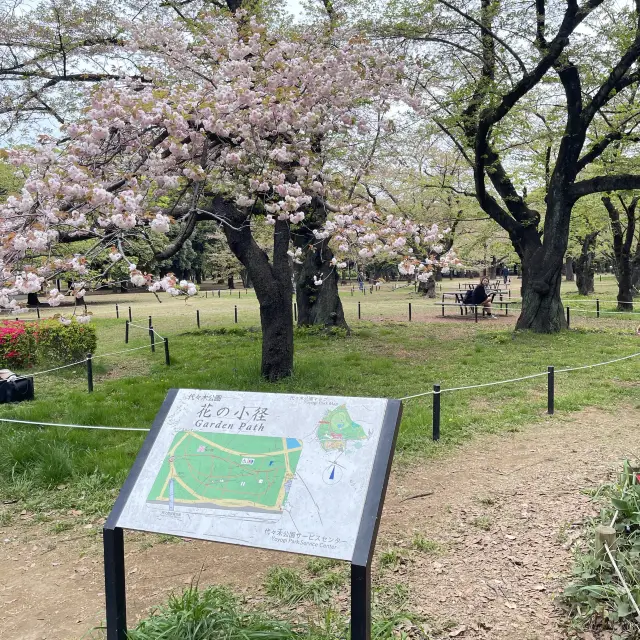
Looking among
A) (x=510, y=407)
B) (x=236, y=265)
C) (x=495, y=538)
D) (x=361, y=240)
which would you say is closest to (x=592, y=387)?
(x=510, y=407)

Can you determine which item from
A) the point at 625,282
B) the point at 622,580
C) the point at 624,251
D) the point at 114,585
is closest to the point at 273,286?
the point at 114,585

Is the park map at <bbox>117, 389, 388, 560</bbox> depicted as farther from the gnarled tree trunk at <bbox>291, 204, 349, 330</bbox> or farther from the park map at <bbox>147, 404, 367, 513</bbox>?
the gnarled tree trunk at <bbox>291, 204, 349, 330</bbox>

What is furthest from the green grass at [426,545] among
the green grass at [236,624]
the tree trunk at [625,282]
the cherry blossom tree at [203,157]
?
the tree trunk at [625,282]

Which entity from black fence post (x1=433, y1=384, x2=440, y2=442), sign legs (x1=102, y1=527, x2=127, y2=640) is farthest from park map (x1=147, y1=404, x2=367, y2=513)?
black fence post (x1=433, y1=384, x2=440, y2=442)

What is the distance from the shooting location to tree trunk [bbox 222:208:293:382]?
8.63 metres

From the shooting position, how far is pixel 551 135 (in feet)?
44.8

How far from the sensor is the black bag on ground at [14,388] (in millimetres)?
8266

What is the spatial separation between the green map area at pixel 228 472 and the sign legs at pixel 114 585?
0.88 ft

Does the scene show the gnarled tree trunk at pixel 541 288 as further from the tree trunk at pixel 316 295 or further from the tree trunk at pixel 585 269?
the tree trunk at pixel 585 269

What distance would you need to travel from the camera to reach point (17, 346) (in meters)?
11.2

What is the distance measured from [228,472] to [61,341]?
34.4 ft

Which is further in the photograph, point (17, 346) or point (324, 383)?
point (17, 346)

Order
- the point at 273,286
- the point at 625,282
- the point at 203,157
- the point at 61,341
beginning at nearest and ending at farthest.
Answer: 1. the point at 203,157
2. the point at 273,286
3. the point at 61,341
4. the point at 625,282

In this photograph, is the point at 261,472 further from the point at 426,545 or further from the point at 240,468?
the point at 426,545
